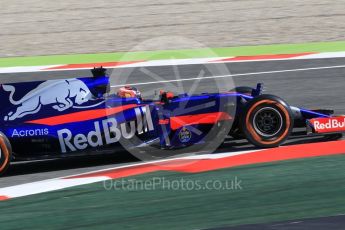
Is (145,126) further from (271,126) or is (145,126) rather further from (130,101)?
(271,126)

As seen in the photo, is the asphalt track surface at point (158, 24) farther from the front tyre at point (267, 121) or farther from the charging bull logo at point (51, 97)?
the charging bull logo at point (51, 97)

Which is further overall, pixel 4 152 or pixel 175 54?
pixel 175 54

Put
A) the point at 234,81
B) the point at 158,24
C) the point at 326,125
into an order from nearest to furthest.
→ the point at 326,125
the point at 234,81
the point at 158,24

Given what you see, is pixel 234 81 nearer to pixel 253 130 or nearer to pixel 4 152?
pixel 253 130

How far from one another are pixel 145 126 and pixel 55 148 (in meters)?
1.06

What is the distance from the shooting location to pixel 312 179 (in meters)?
7.96

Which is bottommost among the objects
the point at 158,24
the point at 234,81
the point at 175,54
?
the point at 234,81

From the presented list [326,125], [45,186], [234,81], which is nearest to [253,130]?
[326,125]

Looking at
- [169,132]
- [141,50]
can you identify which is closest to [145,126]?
[169,132]

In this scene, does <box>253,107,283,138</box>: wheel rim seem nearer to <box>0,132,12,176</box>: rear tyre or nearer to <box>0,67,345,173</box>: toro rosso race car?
<box>0,67,345,173</box>: toro rosso race car

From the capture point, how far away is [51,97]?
360 inches

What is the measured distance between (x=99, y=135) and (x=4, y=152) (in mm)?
1072

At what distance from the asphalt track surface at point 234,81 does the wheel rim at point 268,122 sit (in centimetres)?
45

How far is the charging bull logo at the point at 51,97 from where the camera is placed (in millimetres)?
9062
